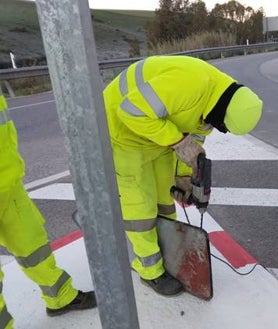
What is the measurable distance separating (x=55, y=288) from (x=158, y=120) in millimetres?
1073

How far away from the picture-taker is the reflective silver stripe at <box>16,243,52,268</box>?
2347mm

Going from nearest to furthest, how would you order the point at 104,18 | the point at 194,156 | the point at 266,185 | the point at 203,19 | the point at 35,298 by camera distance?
the point at 194,156 < the point at 35,298 < the point at 266,185 < the point at 203,19 < the point at 104,18

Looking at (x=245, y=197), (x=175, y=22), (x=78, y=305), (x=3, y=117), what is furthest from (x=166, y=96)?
(x=175, y=22)

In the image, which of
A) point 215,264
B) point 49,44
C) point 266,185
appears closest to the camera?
point 49,44

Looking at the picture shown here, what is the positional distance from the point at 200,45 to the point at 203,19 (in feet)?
24.9

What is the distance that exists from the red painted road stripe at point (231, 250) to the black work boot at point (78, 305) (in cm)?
95

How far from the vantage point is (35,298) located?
2.79 metres

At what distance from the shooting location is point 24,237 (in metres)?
2.28

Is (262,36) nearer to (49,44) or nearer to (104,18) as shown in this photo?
(104,18)

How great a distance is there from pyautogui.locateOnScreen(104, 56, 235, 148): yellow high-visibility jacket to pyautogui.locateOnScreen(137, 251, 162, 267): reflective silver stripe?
30.0 inches

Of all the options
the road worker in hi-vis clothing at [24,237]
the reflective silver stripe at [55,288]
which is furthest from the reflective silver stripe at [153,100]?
the reflective silver stripe at [55,288]

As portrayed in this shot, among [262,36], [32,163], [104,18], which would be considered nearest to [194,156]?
[32,163]

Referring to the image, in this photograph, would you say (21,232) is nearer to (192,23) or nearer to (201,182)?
(201,182)

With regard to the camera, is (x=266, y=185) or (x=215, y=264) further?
(x=266, y=185)
